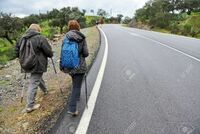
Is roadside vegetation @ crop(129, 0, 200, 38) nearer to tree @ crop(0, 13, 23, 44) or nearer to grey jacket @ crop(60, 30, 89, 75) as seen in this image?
tree @ crop(0, 13, 23, 44)

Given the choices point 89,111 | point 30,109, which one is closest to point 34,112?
point 30,109

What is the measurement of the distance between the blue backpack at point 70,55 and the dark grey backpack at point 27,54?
0.76 meters

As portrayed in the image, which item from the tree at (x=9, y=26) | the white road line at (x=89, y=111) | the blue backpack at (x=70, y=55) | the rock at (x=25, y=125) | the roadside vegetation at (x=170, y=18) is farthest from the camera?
the tree at (x=9, y=26)

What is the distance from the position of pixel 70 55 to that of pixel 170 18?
4678 centimetres

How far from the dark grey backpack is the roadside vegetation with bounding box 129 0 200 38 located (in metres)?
31.1

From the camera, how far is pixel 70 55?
247 inches

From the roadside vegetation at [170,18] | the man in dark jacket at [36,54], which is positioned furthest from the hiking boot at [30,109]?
the roadside vegetation at [170,18]

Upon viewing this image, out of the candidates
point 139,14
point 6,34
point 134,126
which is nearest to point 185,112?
point 134,126

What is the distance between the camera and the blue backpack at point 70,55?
6.26 meters

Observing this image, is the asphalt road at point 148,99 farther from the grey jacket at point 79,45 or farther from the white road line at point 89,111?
the grey jacket at point 79,45

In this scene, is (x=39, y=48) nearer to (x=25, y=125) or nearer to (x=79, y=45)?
(x=79, y=45)

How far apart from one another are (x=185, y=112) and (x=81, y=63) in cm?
224

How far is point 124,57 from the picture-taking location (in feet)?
46.4

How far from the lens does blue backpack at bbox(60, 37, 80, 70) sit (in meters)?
6.26
